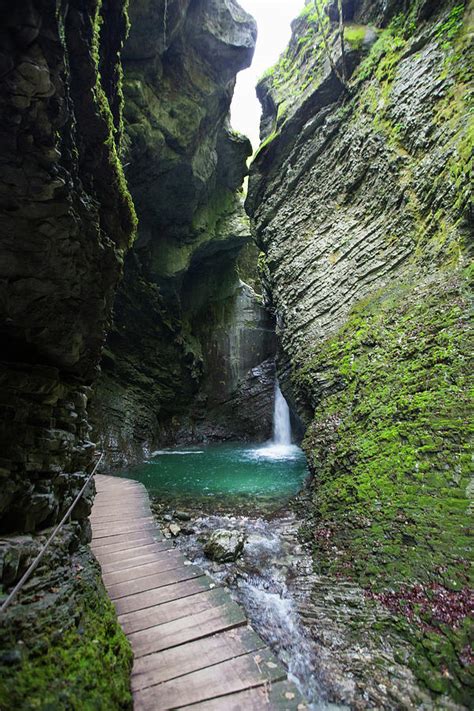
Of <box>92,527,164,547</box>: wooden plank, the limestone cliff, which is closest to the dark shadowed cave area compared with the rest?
the limestone cliff

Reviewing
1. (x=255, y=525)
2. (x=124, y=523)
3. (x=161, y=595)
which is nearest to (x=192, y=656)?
(x=161, y=595)

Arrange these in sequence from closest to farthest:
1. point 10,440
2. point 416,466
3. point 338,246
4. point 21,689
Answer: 1. point 21,689
2. point 10,440
3. point 416,466
4. point 338,246

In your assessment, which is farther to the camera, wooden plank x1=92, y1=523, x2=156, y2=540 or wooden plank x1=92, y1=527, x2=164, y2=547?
wooden plank x1=92, y1=523, x2=156, y2=540

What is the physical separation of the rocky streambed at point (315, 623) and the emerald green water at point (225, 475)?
2.39 metres

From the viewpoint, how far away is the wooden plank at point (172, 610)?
374 cm

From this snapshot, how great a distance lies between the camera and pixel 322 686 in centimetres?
367

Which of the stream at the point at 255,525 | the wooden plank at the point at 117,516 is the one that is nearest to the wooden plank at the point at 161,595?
the stream at the point at 255,525

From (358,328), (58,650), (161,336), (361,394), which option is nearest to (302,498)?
(361,394)

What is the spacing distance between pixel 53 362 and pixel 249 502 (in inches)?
276

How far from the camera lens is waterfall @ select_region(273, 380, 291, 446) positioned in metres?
19.5

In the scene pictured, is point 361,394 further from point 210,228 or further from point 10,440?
point 210,228

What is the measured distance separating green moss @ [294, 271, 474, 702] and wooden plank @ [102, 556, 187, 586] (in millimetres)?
2333

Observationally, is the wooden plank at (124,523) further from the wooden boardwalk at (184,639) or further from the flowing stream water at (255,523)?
the flowing stream water at (255,523)

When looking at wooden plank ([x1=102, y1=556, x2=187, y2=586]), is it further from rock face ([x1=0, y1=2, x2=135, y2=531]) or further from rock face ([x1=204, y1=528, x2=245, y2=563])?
rock face ([x1=0, y1=2, x2=135, y2=531])
